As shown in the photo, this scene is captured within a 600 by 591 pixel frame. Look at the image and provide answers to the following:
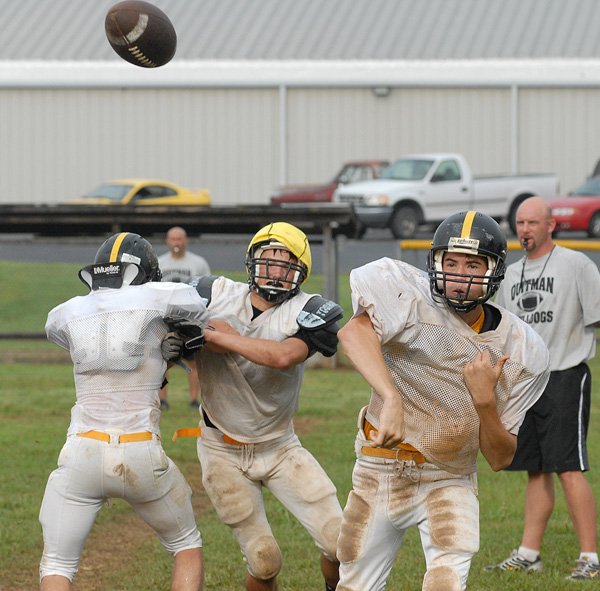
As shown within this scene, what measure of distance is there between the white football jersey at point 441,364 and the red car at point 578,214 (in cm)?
2177

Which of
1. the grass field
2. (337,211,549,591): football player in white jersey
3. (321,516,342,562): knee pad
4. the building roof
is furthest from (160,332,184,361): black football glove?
the building roof

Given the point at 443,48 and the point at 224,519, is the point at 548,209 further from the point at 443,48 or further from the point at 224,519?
the point at 443,48

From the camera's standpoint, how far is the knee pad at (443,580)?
4.84m

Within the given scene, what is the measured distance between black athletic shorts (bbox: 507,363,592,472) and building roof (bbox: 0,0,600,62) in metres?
32.7

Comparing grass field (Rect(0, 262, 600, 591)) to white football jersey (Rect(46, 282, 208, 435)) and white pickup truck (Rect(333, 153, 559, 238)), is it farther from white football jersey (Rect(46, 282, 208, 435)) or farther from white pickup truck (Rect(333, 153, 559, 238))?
white pickup truck (Rect(333, 153, 559, 238))

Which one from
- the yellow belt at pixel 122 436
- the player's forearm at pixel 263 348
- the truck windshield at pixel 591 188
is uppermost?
the truck windshield at pixel 591 188

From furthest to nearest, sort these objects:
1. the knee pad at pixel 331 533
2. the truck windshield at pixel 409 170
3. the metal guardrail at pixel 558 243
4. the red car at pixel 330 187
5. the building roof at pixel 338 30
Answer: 1. the building roof at pixel 338 30
2. the red car at pixel 330 187
3. the truck windshield at pixel 409 170
4. the metal guardrail at pixel 558 243
5. the knee pad at pixel 331 533

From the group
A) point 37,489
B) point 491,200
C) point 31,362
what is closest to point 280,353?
point 37,489

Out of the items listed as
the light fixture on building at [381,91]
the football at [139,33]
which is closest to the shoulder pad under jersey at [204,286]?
the football at [139,33]

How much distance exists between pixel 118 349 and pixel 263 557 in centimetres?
135

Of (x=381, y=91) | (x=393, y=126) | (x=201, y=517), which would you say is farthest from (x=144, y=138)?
(x=201, y=517)

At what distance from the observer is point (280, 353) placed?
18.7ft

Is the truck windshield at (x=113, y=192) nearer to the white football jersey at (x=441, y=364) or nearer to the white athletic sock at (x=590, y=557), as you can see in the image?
the white athletic sock at (x=590, y=557)

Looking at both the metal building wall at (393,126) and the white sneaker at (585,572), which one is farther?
the metal building wall at (393,126)
